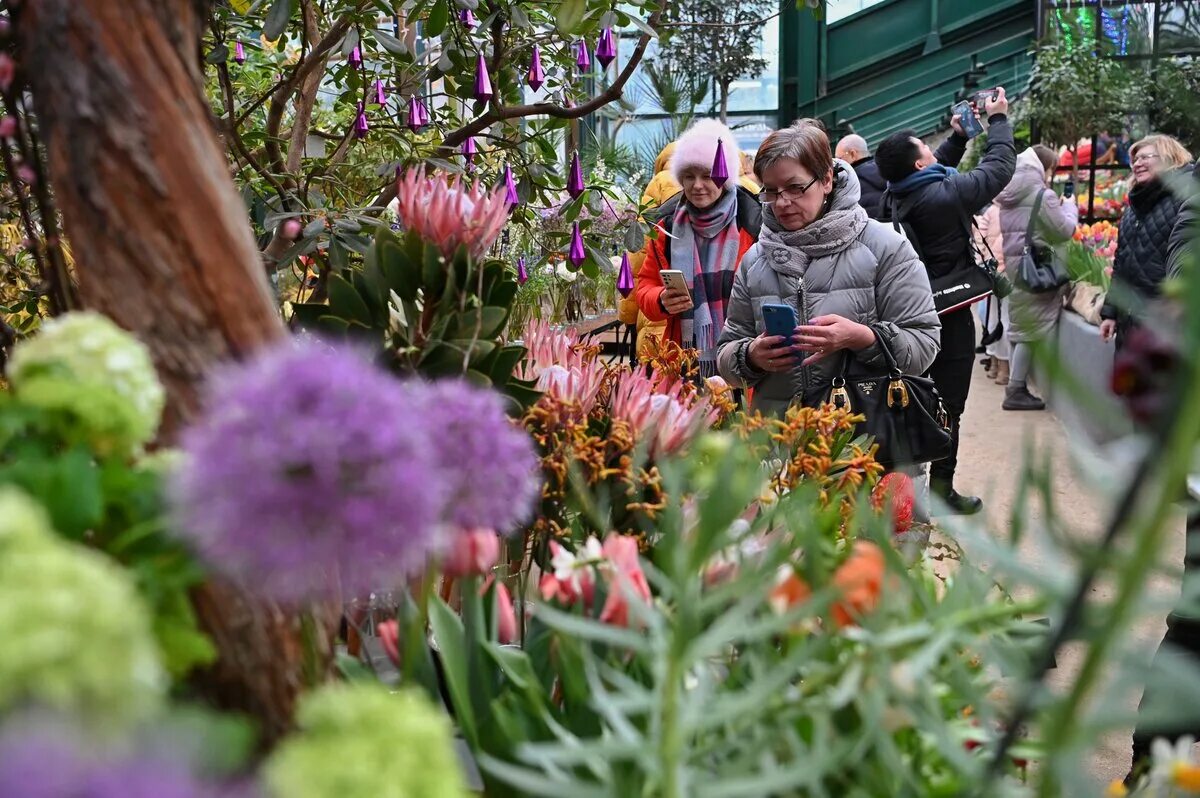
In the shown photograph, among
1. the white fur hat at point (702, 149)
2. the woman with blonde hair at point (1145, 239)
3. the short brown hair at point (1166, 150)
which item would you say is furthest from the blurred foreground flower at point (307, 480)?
the short brown hair at point (1166, 150)

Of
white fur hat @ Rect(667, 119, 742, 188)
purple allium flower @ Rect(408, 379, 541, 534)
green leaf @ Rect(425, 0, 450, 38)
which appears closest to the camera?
purple allium flower @ Rect(408, 379, 541, 534)

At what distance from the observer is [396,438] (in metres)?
0.31

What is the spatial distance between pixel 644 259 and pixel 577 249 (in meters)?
1.49

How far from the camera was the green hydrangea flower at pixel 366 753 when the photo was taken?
0.28m

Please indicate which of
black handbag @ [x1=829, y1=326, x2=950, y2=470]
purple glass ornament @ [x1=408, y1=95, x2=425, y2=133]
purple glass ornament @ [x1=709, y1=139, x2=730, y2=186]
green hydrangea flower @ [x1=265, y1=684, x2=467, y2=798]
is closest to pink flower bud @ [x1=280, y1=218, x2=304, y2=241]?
purple glass ornament @ [x1=408, y1=95, x2=425, y2=133]

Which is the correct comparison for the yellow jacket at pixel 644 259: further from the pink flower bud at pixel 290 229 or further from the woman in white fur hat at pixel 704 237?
the pink flower bud at pixel 290 229

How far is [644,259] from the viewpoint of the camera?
3127 millimetres

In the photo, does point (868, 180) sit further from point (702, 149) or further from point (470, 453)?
point (470, 453)

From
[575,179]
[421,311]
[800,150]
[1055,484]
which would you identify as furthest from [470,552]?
[1055,484]

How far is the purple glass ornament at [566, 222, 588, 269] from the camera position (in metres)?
1.64

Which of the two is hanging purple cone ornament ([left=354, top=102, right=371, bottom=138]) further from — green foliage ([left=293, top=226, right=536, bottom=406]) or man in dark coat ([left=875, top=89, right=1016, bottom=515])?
man in dark coat ([left=875, top=89, right=1016, bottom=515])

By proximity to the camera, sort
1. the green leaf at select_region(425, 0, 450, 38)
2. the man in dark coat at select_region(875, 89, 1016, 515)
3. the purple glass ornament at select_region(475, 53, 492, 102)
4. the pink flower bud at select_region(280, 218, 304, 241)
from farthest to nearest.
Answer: the man in dark coat at select_region(875, 89, 1016, 515) → the purple glass ornament at select_region(475, 53, 492, 102) → the green leaf at select_region(425, 0, 450, 38) → the pink flower bud at select_region(280, 218, 304, 241)

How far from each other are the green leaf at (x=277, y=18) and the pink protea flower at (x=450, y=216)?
61cm

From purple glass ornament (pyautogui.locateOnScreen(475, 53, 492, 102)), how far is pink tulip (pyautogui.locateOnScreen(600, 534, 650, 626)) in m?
1.13
